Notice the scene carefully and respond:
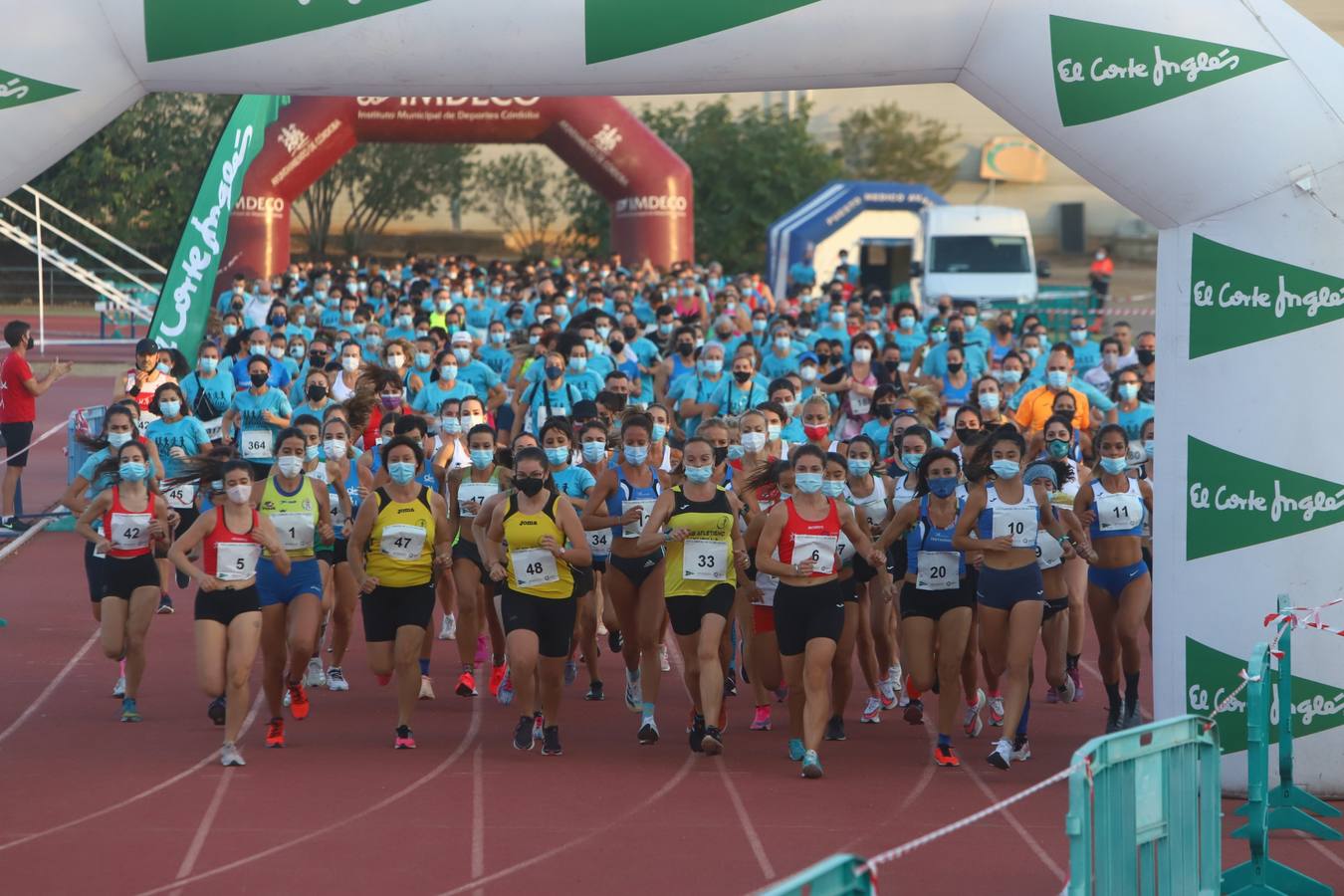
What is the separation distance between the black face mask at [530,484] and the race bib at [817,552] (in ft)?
4.44

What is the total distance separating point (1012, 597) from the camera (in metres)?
9.64

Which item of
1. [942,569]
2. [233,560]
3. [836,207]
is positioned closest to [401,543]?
[233,560]

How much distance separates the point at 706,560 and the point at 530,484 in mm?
992

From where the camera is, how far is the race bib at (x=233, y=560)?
9.48 metres

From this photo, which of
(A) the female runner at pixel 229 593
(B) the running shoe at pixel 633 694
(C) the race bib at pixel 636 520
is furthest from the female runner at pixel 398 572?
(B) the running shoe at pixel 633 694

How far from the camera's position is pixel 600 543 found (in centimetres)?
1083

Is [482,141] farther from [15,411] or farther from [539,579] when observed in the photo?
[539,579]

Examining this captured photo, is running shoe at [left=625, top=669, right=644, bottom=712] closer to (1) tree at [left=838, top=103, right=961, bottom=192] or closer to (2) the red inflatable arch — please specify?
(2) the red inflatable arch

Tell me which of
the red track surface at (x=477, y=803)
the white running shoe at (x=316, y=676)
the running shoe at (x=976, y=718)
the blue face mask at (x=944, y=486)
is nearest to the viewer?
the red track surface at (x=477, y=803)

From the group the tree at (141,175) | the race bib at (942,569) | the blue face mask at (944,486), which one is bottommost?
the race bib at (942,569)

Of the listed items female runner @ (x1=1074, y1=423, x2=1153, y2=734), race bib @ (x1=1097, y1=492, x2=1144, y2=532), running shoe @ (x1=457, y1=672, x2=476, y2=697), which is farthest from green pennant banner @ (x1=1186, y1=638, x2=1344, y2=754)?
running shoe @ (x1=457, y1=672, x2=476, y2=697)

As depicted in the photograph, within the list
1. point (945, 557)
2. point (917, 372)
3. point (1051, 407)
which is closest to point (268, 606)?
point (945, 557)

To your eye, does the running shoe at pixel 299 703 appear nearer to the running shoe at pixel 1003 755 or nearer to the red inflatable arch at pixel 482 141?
the running shoe at pixel 1003 755

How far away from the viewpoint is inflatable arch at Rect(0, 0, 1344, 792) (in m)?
8.39
